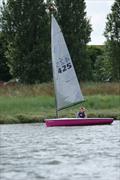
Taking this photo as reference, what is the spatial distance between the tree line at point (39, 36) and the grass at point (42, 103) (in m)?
9.46

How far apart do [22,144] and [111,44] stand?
145 ft

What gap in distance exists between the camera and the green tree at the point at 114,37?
72.8 metres

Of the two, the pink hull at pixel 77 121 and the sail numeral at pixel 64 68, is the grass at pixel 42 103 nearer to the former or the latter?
the sail numeral at pixel 64 68

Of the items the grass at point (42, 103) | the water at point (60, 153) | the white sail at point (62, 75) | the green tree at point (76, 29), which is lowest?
the water at point (60, 153)

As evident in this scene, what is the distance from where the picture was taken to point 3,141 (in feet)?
105

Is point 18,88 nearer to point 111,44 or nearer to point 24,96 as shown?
point 24,96

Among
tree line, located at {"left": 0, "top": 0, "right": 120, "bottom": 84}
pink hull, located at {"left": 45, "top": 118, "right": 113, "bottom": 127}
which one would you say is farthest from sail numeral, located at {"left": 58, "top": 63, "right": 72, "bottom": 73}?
tree line, located at {"left": 0, "top": 0, "right": 120, "bottom": 84}

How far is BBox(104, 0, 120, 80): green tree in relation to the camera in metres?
72.8

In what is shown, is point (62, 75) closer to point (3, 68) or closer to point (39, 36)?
point (39, 36)

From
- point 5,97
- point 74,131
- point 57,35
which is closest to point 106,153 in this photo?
point 74,131

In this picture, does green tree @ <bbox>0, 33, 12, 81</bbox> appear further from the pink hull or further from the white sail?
the pink hull

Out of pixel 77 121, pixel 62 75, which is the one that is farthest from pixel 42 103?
pixel 77 121

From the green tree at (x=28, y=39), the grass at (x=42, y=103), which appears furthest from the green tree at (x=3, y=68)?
the grass at (x=42, y=103)

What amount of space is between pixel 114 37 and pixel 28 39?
10479mm
